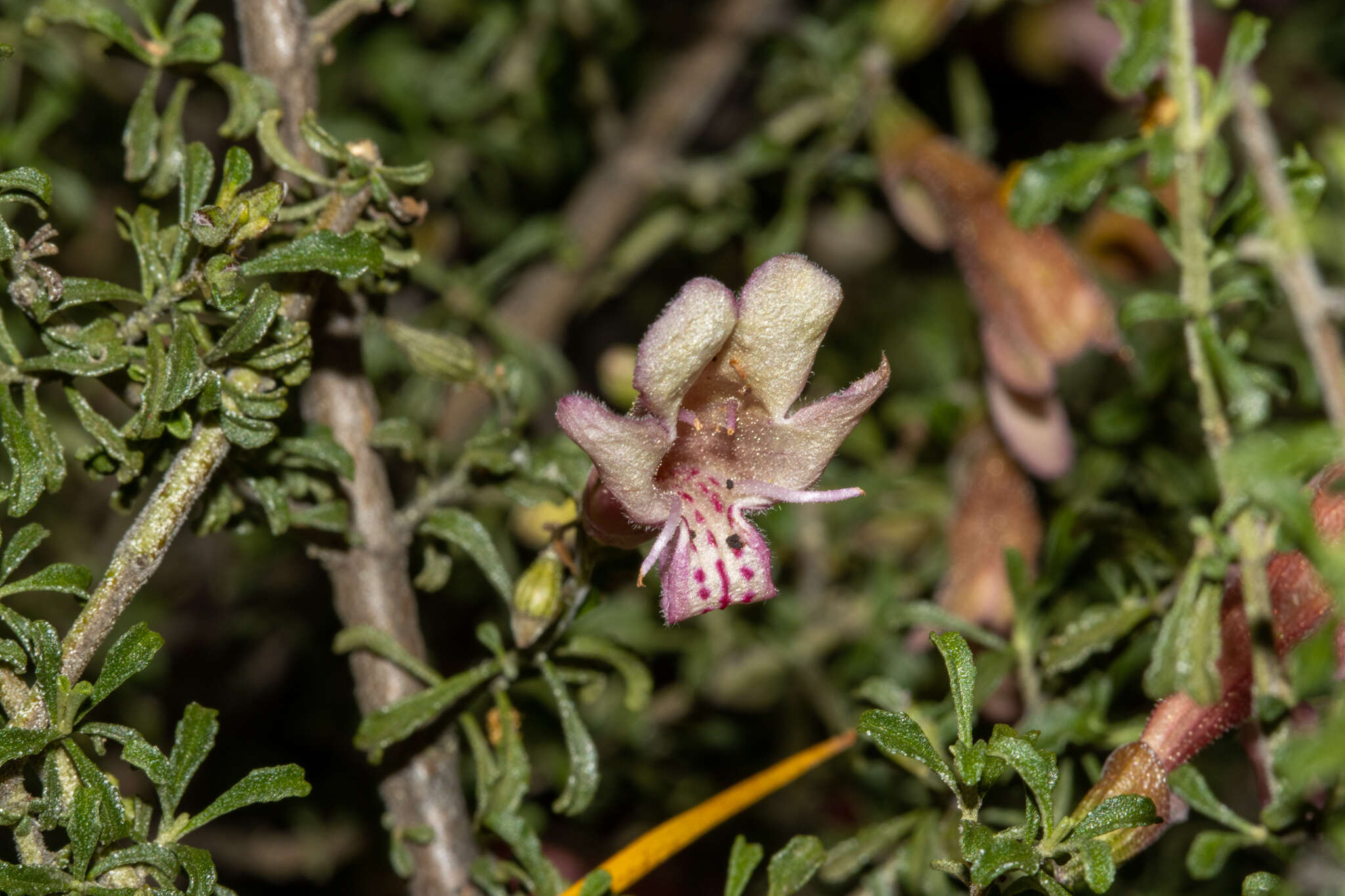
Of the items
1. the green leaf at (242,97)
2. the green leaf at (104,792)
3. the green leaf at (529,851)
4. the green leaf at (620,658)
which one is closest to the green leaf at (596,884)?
the green leaf at (529,851)

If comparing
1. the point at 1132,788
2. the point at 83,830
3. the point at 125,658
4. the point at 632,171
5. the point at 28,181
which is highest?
the point at 632,171

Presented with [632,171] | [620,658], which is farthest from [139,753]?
[632,171]

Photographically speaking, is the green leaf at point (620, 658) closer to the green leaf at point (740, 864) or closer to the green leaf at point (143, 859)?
the green leaf at point (740, 864)

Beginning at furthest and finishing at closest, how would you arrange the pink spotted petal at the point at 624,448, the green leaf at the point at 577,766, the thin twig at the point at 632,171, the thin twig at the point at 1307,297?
the thin twig at the point at 632,171 → the thin twig at the point at 1307,297 → the green leaf at the point at 577,766 → the pink spotted petal at the point at 624,448

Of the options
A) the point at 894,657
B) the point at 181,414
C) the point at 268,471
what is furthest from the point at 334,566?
the point at 894,657

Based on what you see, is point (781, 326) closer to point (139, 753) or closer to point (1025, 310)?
point (139, 753)

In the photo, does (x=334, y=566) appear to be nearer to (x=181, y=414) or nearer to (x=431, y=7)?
(x=181, y=414)

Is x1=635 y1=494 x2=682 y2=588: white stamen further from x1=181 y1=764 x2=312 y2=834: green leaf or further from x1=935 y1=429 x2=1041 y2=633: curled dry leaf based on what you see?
x1=935 y1=429 x2=1041 y2=633: curled dry leaf
